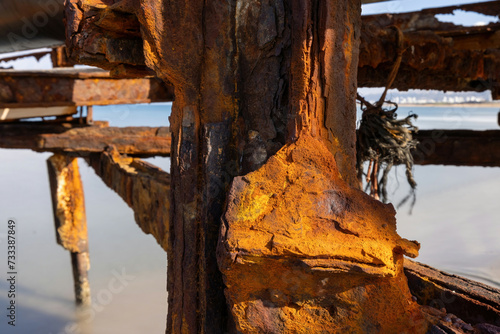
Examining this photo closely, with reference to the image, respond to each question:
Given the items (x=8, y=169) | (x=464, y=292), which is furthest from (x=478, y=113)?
(x=464, y=292)

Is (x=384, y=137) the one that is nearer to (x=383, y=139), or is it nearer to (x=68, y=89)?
(x=383, y=139)

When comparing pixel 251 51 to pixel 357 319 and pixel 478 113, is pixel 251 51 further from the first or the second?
pixel 478 113

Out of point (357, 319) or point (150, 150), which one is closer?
point (357, 319)

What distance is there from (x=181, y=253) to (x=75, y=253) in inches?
205

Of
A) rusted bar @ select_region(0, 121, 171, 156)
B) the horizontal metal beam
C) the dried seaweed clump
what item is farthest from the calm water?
rusted bar @ select_region(0, 121, 171, 156)

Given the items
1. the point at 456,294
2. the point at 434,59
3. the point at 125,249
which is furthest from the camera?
the point at 125,249

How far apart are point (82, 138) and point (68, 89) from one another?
687 millimetres

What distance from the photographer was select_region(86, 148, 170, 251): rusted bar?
2268 millimetres

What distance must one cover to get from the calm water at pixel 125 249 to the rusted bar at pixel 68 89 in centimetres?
234

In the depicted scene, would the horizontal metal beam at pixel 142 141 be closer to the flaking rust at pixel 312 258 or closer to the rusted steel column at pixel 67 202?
the rusted steel column at pixel 67 202

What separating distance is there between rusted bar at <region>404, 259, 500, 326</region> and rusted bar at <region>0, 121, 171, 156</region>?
3180 millimetres

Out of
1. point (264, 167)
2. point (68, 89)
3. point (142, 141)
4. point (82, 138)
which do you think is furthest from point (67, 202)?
point (264, 167)

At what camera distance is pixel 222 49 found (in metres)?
1.33

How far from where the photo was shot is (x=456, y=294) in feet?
4.51
